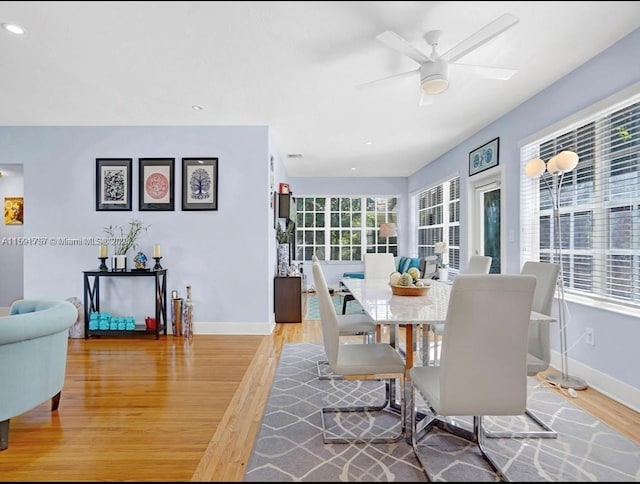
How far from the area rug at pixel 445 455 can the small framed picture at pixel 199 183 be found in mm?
2591

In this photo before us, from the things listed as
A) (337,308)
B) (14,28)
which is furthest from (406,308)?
(337,308)

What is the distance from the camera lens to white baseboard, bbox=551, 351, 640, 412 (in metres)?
2.28

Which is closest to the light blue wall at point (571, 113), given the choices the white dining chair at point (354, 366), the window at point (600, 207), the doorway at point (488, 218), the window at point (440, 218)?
the window at point (600, 207)

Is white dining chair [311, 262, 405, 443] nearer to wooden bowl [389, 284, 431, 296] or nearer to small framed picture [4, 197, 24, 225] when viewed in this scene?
wooden bowl [389, 284, 431, 296]

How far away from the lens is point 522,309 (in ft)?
4.60

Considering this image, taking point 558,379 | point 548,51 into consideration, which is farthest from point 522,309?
point 548,51

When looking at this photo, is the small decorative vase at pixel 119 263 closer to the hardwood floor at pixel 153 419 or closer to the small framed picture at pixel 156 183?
the small framed picture at pixel 156 183

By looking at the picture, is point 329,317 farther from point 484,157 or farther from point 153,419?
point 484,157

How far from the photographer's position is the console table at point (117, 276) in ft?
12.6

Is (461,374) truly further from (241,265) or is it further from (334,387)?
(241,265)

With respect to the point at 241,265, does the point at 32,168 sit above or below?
above

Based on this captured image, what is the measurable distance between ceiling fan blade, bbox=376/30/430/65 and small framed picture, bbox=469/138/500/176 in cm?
217

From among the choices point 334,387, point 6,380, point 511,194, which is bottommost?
point 334,387

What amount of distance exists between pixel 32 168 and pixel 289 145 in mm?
3073
